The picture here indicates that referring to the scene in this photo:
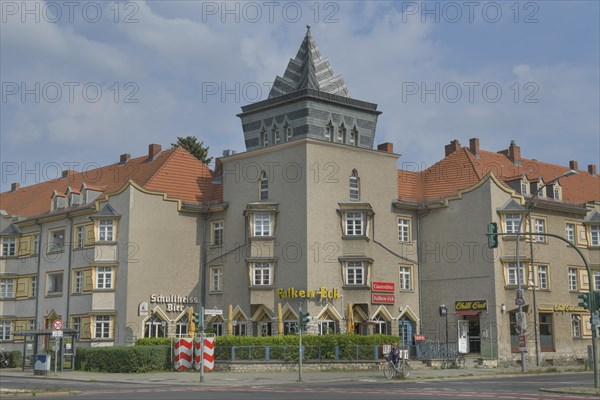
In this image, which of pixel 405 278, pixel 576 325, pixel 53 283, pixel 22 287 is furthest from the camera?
pixel 22 287

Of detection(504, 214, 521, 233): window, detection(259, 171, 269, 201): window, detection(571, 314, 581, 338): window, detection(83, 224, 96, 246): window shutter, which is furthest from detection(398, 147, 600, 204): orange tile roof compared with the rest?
detection(83, 224, 96, 246): window shutter

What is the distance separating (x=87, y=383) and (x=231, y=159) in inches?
821

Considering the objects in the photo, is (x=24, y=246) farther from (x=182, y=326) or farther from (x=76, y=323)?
(x=182, y=326)

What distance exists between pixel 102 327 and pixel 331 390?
2397 centimetres

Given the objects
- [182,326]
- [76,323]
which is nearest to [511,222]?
[182,326]

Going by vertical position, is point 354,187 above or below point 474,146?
below

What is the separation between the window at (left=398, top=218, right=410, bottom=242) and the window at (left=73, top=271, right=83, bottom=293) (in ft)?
64.8

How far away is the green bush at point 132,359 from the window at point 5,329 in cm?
1660

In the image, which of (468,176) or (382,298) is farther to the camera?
(468,176)

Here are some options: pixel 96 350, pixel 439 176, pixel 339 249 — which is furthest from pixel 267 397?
pixel 439 176

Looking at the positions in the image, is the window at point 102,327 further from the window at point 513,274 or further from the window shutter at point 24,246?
the window at point 513,274

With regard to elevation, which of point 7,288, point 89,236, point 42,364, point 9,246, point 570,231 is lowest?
point 42,364

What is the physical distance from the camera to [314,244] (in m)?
47.2

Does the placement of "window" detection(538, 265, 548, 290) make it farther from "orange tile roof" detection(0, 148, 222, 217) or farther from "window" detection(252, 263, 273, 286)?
"orange tile roof" detection(0, 148, 222, 217)
